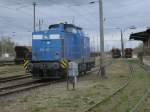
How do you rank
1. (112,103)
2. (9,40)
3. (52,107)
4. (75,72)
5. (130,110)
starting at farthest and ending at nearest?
(9,40), (75,72), (112,103), (52,107), (130,110)

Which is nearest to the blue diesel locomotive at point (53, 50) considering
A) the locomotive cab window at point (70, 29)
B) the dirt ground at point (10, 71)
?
the locomotive cab window at point (70, 29)

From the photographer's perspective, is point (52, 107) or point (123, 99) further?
point (123, 99)

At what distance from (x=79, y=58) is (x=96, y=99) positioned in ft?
44.0

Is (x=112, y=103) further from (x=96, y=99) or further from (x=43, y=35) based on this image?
(x=43, y=35)

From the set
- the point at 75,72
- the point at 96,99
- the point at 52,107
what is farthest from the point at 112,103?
the point at 75,72

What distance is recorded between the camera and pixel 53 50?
2681 cm

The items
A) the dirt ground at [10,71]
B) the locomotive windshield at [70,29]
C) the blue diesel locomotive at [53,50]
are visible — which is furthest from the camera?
the dirt ground at [10,71]

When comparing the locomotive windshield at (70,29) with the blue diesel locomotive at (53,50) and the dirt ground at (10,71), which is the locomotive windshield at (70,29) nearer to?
the blue diesel locomotive at (53,50)

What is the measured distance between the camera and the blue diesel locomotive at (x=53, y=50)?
26.0 meters

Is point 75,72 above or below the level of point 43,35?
below

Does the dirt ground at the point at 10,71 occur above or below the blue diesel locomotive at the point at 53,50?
below

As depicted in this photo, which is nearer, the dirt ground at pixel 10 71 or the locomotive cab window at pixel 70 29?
the locomotive cab window at pixel 70 29

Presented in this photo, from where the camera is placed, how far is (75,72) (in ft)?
67.4

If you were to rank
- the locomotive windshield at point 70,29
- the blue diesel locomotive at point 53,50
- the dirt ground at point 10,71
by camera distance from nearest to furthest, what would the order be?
the blue diesel locomotive at point 53,50 → the locomotive windshield at point 70,29 → the dirt ground at point 10,71
